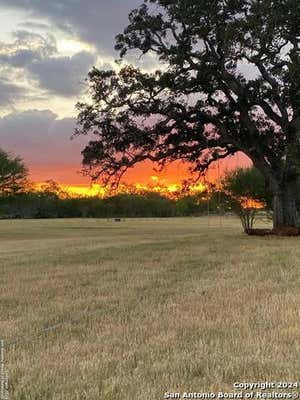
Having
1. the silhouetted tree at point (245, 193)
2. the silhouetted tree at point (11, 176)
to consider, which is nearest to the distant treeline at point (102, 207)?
the silhouetted tree at point (11, 176)

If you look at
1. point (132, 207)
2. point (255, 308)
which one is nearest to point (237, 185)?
point (255, 308)

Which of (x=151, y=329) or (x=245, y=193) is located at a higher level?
(x=245, y=193)

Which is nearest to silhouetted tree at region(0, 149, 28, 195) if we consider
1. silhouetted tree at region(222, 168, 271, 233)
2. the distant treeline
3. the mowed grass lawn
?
silhouetted tree at region(222, 168, 271, 233)

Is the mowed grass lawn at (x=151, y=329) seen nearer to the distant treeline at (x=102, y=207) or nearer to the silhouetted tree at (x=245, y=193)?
the silhouetted tree at (x=245, y=193)

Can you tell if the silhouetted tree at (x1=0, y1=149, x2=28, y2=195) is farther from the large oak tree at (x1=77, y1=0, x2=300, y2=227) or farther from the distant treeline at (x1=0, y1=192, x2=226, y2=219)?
the distant treeline at (x1=0, y1=192, x2=226, y2=219)

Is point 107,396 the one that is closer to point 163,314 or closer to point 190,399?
point 190,399

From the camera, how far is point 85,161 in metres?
26.8

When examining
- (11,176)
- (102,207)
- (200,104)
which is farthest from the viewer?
(102,207)

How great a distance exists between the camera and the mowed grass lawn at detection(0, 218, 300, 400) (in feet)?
18.0

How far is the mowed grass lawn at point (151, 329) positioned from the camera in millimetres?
5484

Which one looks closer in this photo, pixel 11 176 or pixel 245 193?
pixel 245 193

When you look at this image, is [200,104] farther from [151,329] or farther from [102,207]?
[102,207]

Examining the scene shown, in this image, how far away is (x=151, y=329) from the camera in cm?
768

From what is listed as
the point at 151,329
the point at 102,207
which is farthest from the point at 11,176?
the point at 102,207
